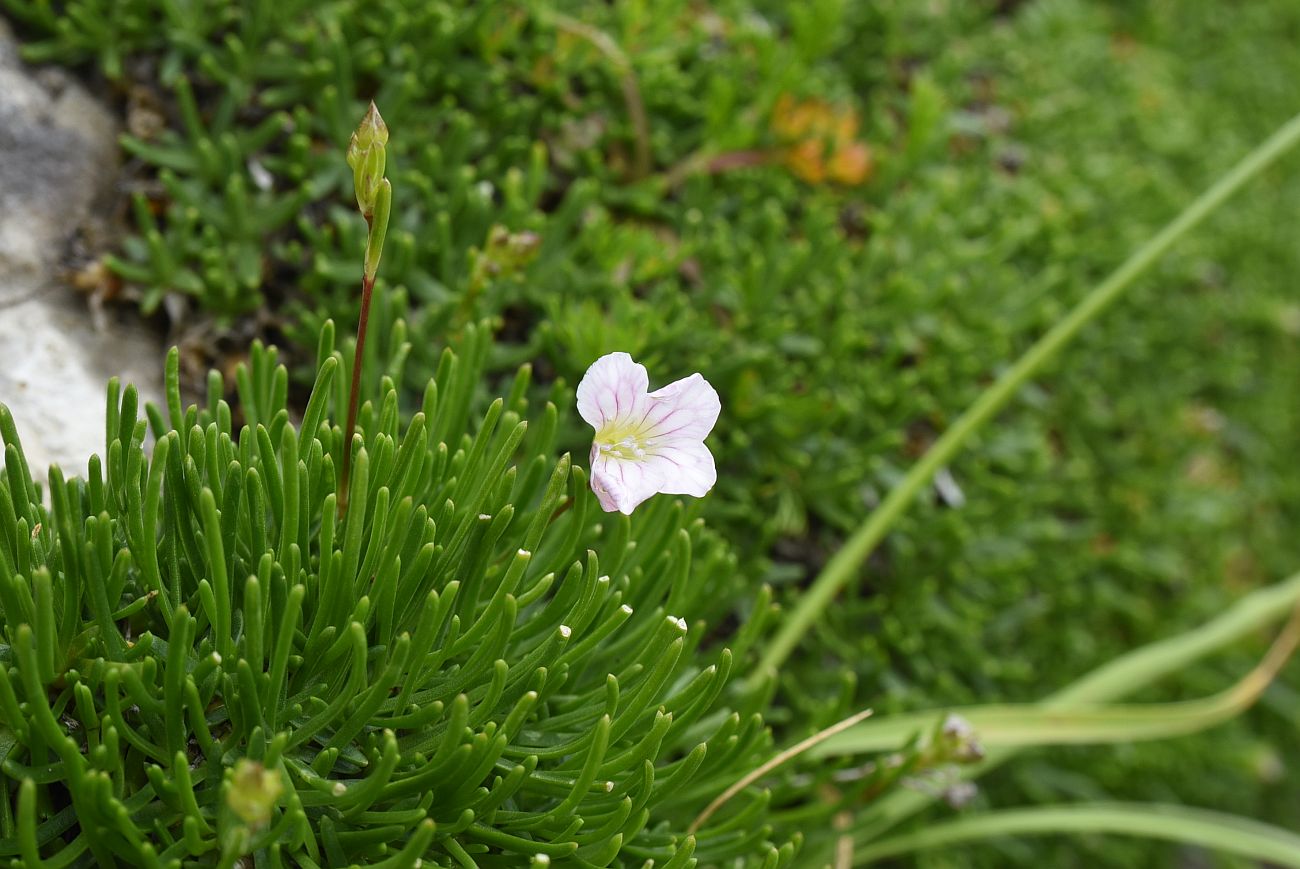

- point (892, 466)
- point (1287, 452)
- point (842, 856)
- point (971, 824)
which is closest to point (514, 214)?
point (892, 466)

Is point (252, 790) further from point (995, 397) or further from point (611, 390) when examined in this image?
point (995, 397)

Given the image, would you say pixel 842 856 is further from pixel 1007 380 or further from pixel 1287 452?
pixel 1287 452

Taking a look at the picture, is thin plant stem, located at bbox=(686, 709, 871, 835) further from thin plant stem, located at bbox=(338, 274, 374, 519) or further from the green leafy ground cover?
thin plant stem, located at bbox=(338, 274, 374, 519)

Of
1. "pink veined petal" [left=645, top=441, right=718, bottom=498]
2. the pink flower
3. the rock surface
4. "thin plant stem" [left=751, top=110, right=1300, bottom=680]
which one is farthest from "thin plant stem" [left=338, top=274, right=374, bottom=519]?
"thin plant stem" [left=751, top=110, right=1300, bottom=680]

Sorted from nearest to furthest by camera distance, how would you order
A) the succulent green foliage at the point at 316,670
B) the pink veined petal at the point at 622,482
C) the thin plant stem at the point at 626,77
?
the succulent green foliage at the point at 316,670 < the pink veined petal at the point at 622,482 < the thin plant stem at the point at 626,77

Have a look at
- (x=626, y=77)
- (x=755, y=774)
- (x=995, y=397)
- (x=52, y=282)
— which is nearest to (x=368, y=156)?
(x=755, y=774)

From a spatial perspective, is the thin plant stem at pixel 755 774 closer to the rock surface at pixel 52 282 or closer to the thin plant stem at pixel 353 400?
the thin plant stem at pixel 353 400

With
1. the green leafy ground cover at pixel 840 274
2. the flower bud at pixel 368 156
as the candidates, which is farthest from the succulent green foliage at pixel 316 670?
the green leafy ground cover at pixel 840 274
